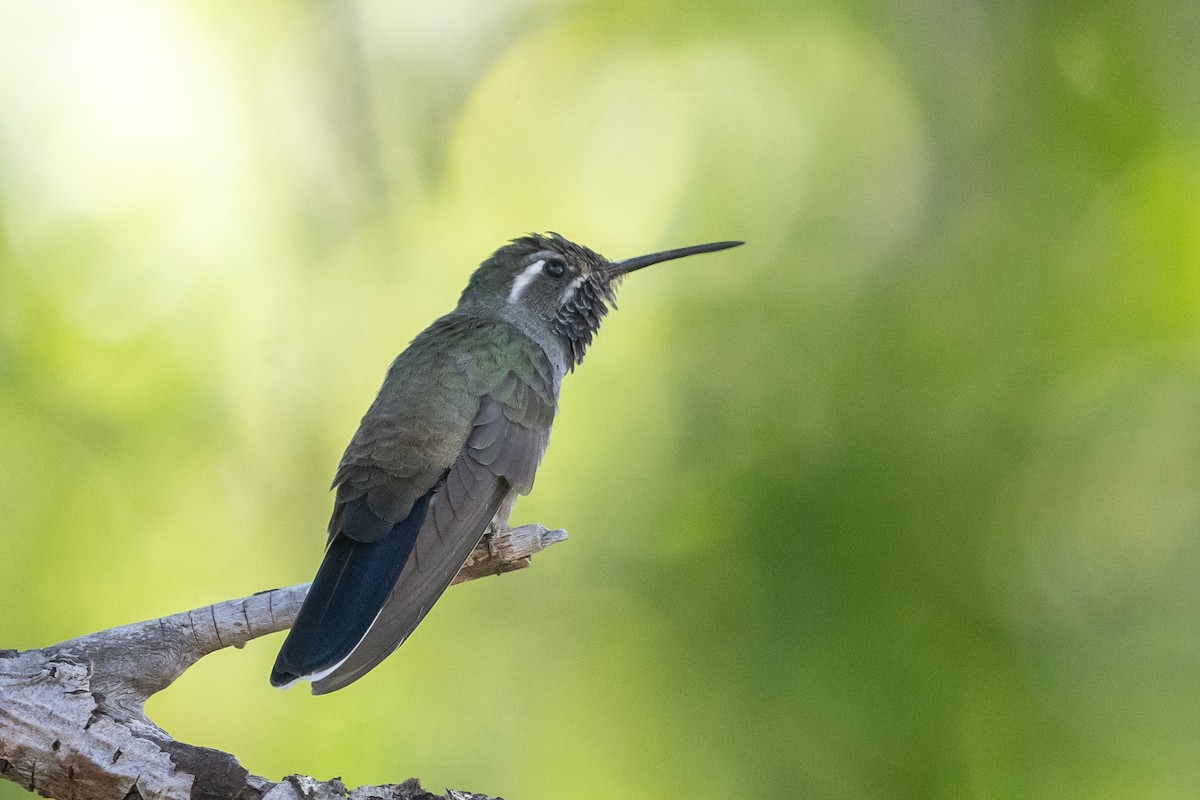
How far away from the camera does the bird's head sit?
5785mm

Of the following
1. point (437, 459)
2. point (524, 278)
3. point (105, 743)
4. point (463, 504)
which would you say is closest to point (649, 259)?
point (524, 278)

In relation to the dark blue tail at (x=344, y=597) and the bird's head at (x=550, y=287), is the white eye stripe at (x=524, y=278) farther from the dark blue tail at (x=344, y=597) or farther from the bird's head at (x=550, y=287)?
the dark blue tail at (x=344, y=597)

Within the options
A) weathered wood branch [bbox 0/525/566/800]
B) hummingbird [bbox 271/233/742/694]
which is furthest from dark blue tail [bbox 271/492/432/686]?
weathered wood branch [bbox 0/525/566/800]

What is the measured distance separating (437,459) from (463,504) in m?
0.24

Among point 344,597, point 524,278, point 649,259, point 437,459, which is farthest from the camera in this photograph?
point 649,259

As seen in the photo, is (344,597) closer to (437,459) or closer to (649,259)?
(437,459)

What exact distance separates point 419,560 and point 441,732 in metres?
2.56

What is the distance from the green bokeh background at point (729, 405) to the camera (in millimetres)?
6246

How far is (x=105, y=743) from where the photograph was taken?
3.33 meters

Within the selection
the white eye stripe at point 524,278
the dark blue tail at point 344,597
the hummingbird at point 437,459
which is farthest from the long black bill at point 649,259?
the dark blue tail at point 344,597

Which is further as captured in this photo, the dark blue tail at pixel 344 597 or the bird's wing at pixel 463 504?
the bird's wing at pixel 463 504

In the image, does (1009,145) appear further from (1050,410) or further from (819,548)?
(819,548)

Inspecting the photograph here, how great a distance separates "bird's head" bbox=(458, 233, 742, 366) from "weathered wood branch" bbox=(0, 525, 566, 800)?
101 inches

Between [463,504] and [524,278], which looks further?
[524,278]
